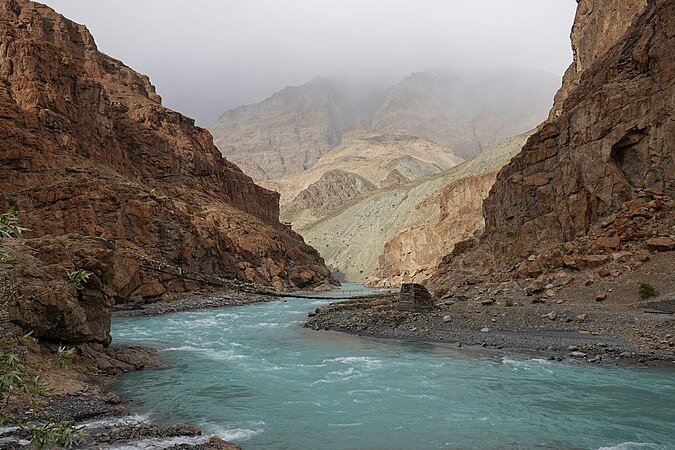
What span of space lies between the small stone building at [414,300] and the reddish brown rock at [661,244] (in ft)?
38.1

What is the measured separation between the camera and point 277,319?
104ft

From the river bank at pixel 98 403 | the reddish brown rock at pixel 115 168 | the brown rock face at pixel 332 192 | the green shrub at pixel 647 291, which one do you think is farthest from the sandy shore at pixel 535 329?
the brown rock face at pixel 332 192

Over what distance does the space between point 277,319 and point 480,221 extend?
41.3m

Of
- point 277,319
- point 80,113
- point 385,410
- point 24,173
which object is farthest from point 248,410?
point 80,113

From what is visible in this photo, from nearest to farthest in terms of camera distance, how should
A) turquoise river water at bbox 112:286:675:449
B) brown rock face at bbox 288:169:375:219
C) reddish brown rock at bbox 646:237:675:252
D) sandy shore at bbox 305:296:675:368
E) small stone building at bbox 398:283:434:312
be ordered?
turquoise river water at bbox 112:286:675:449 → sandy shore at bbox 305:296:675:368 → reddish brown rock at bbox 646:237:675:252 → small stone building at bbox 398:283:434:312 → brown rock face at bbox 288:169:375:219

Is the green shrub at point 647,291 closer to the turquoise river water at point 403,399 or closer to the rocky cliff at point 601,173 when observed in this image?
the rocky cliff at point 601,173

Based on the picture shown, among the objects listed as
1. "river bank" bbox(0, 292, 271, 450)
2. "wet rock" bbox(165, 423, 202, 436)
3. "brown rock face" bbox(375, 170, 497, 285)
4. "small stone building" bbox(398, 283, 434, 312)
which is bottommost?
"wet rock" bbox(165, 423, 202, 436)

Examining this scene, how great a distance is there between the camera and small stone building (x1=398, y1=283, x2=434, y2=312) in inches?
1028

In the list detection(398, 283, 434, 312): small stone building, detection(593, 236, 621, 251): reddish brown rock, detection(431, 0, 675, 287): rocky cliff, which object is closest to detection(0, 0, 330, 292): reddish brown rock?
detection(398, 283, 434, 312): small stone building

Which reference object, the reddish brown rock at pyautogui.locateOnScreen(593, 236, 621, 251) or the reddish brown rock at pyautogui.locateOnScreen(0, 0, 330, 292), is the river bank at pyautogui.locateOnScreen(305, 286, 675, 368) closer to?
the reddish brown rock at pyautogui.locateOnScreen(593, 236, 621, 251)

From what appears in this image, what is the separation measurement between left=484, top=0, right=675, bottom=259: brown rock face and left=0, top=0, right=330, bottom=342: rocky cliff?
2667cm

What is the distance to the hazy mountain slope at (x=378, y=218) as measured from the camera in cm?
9356

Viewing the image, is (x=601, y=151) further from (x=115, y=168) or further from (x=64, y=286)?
(x=115, y=168)

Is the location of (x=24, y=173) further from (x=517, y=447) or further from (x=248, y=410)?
(x=517, y=447)
